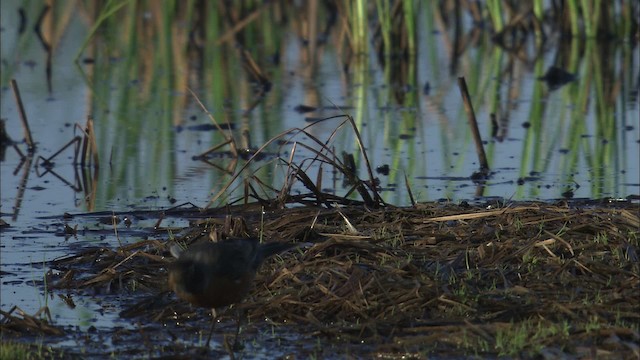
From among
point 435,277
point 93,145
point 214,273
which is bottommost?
point 435,277

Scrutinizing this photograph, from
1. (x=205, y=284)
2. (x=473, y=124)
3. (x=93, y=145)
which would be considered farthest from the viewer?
(x=93, y=145)

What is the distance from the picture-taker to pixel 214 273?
5.12 metres

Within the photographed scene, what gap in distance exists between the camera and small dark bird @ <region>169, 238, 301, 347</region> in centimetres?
512

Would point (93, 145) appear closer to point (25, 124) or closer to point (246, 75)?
point (25, 124)

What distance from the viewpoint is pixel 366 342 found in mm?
5125

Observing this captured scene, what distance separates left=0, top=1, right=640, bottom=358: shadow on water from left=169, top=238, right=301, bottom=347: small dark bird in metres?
0.19

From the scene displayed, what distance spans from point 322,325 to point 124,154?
498cm

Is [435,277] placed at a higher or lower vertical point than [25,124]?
lower

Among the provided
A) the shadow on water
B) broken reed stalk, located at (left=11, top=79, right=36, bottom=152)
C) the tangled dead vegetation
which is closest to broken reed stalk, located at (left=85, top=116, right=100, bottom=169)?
the shadow on water

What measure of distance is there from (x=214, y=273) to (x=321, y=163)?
2.27m

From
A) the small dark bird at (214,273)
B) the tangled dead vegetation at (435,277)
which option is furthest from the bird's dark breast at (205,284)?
the tangled dead vegetation at (435,277)

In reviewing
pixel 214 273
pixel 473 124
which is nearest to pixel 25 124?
pixel 473 124

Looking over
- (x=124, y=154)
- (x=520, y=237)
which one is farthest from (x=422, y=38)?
(x=520, y=237)

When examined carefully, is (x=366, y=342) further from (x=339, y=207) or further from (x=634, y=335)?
(x=339, y=207)
